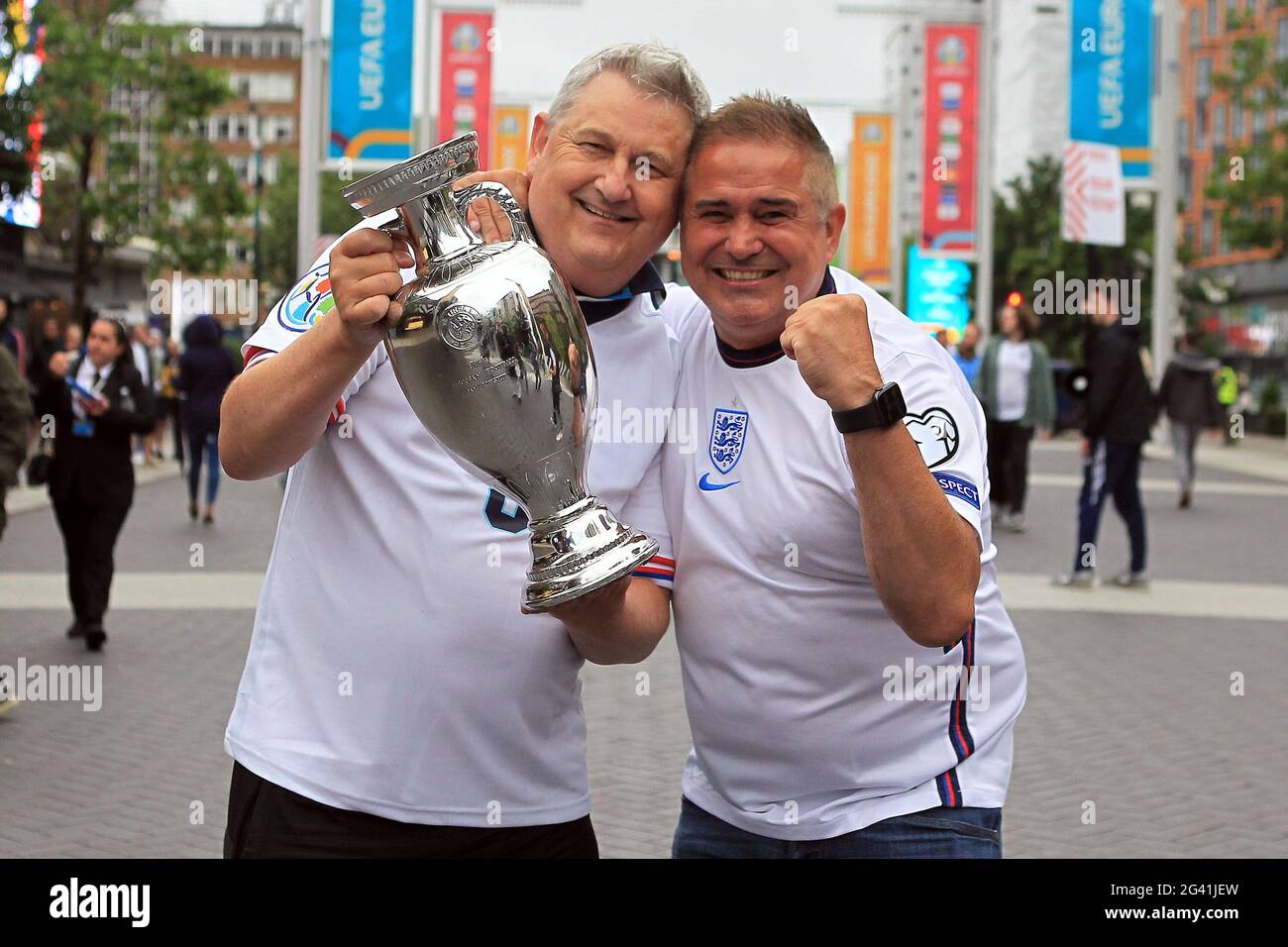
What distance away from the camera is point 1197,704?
309 inches

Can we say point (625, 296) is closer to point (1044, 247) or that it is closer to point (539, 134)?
point (539, 134)

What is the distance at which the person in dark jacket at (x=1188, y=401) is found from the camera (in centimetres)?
1791

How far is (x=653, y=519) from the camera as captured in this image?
2.53 metres

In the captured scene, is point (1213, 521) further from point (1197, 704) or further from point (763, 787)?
point (763, 787)

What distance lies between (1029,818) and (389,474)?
162 inches

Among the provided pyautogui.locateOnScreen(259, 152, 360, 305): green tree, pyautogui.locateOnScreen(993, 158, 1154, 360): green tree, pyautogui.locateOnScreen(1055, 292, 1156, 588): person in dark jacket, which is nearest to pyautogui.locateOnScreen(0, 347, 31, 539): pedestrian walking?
pyautogui.locateOnScreen(1055, 292, 1156, 588): person in dark jacket

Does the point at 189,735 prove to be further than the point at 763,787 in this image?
Yes

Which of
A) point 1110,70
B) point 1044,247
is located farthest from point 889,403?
point 1044,247

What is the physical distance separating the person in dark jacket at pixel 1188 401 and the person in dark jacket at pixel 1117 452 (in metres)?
6.37

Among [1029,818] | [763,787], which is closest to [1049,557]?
[1029,818]

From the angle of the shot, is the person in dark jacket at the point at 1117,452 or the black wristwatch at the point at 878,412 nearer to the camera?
the black wristwatch at the point at 878,412

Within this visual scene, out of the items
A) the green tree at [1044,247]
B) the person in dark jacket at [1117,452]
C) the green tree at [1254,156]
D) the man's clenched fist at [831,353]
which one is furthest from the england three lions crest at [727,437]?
the green tree at [1044,247]

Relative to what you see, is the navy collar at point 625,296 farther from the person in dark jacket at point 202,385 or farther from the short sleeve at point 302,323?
the person in dark jacket at point 202,385

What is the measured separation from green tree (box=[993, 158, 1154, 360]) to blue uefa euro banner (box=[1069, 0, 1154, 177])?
2218 cm
